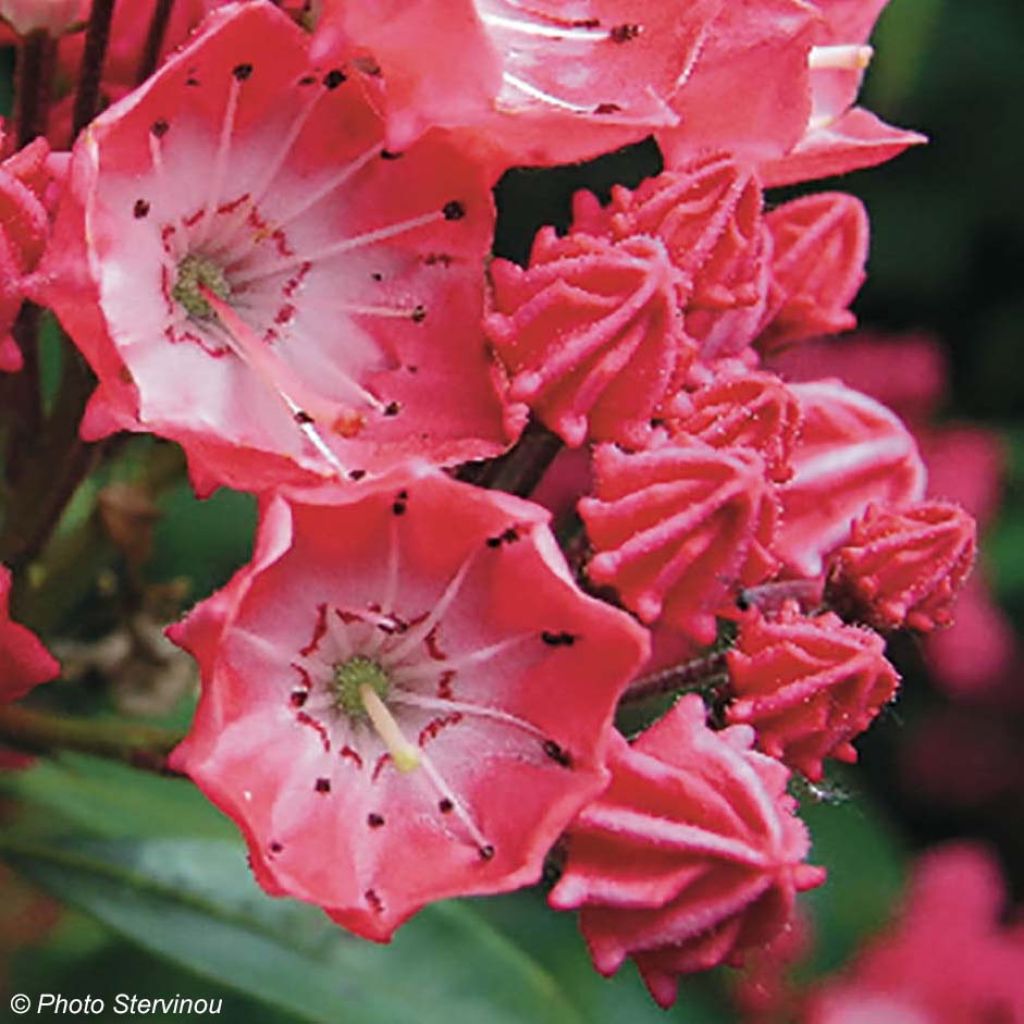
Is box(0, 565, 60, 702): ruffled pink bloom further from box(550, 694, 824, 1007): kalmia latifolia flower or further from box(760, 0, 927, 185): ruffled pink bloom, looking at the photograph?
box(760, 0, 927, 185): ruffled pink bloom

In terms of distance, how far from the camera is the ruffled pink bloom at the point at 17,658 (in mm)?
1836

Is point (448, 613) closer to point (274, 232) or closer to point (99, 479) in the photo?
point (274, 232)

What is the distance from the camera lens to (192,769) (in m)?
1.67

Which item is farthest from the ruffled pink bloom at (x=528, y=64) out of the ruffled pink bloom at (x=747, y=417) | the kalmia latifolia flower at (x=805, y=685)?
the kalmia latifolia flower at (x=805, y=685)

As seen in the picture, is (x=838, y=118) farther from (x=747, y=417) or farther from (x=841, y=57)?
(x=747, y=417)

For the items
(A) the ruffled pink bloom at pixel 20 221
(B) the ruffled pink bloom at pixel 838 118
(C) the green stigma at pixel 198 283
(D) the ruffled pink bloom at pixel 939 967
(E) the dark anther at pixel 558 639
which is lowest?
(D) the ruffled pink bloom at pixel 939 967

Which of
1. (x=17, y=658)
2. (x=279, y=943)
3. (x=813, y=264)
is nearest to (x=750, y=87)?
(x=813, y=264)

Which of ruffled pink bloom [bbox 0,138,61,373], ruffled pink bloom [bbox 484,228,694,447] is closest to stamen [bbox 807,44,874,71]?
ruffled pink bloom [bbox 484,228,694,447]

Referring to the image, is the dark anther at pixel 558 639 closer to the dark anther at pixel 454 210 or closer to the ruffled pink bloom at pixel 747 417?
the ruffled pink bloom at pixel 747 417

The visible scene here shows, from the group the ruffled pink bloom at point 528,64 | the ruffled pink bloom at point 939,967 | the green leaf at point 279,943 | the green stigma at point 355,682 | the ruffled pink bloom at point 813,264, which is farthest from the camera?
the ruffled pink bloom at point 939,967

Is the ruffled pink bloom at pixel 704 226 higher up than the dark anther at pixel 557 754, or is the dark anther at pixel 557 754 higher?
the ruffled pink bloom at pixel 704 226

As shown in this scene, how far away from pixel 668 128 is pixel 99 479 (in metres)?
0.79

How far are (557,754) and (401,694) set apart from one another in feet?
0.67

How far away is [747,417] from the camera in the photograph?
1.89 meters
